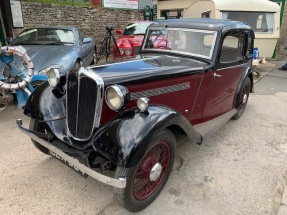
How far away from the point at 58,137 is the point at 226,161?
2.13 metres

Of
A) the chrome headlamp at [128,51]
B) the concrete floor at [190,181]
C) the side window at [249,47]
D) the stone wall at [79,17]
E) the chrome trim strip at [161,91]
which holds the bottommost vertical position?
the concrete floor at [190,181]

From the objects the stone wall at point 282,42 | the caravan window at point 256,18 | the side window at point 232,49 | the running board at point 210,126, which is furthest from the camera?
the stone wall at point 282,42

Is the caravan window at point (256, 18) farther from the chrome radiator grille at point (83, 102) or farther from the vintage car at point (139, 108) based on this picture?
the chrome radiator grille at point (83, 102)

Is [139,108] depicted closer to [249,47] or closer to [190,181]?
[190,181]

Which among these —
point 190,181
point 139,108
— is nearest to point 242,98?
point 190,181

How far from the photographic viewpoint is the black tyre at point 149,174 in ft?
7.21

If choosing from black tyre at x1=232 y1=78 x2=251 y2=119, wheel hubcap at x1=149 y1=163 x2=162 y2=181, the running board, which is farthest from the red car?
wheel hubcap at x1=149 y1=163 x2=162 y2=181

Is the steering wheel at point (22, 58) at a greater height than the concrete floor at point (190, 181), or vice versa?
the steering wheel at point (22, 58)

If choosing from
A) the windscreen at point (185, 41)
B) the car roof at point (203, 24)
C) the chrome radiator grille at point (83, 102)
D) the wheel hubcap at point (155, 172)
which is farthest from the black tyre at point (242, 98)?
the chrome radiator grille at point (83, 102)

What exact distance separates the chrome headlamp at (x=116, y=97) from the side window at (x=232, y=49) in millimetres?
1778

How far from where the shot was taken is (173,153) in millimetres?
2643

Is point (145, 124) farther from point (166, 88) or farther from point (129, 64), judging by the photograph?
point (129, 64)

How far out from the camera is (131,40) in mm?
8016

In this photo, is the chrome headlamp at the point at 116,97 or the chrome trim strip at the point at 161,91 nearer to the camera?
the chrome headlamp at the point at 116,97
